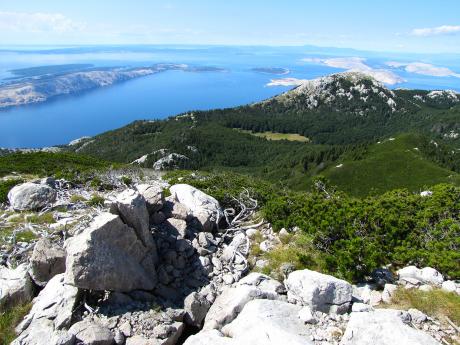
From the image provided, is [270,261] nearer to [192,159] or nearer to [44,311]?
[44,311]

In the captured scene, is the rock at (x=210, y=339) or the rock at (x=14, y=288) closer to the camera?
the rock at (x=210, y=339)

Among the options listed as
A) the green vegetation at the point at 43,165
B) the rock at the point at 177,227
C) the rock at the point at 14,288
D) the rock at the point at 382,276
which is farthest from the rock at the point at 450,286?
the green vegetation at the point at 43,165

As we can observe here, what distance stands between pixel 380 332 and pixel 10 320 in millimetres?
8324

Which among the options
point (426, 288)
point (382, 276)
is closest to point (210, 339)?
point (382, 276)

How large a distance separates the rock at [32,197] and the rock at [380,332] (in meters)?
14.3

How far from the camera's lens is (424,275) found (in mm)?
9836

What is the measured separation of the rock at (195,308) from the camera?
8.46m

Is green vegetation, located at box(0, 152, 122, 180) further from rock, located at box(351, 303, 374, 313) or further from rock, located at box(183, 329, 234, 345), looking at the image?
rock, located at box(351, 303, 374, 313)

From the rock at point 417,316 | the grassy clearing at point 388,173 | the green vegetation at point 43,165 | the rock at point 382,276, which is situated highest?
the rock at point 417,316

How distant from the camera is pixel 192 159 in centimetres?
17625

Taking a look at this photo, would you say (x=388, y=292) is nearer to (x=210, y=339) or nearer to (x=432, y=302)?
(x=432, y=302)

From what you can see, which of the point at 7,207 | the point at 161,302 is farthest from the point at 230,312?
the point at 7,207

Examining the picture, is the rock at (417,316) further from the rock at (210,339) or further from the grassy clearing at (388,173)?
the grassy clearing at (388,173)

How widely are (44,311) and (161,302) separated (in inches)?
A: 108
